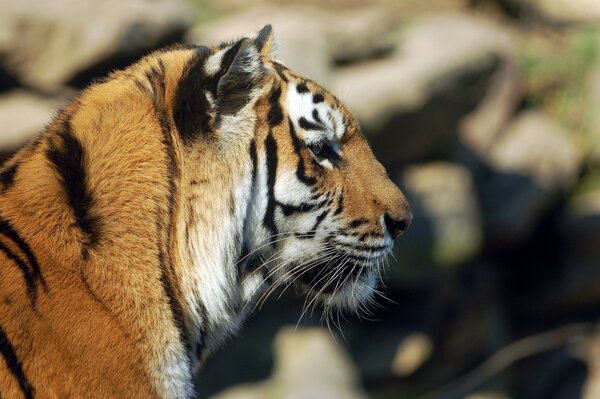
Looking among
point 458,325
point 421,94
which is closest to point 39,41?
point 421,94

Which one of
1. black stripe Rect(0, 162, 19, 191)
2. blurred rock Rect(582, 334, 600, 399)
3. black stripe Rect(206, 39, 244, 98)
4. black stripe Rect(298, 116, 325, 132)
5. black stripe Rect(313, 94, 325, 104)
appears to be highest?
black stripe Rect(206, 39, 244, 98)

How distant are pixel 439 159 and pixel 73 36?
127 inches

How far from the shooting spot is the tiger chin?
218 centimetres

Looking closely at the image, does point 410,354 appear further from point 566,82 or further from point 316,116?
point 316,116

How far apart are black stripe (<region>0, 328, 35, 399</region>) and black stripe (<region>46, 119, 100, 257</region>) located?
0.27 metres

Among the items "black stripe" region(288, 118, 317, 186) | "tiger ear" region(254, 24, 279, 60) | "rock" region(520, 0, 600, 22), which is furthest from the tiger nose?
"rock" region(520, 0, 600, 22)

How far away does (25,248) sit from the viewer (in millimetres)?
2199

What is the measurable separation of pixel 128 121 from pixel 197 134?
172 mm

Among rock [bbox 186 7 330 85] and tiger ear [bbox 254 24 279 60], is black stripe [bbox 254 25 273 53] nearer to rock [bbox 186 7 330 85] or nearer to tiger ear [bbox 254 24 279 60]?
tiger ear [bbox 254 24 279 60]

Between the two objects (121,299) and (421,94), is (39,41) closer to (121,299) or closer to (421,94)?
(421,94)

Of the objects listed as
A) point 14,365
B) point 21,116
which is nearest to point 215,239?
point 14,365

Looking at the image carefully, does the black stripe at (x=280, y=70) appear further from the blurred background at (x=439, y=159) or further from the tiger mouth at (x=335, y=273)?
the blurred background at (x=439, y=159)

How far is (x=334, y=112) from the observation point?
8.68 ft

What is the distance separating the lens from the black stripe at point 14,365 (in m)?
2.08
